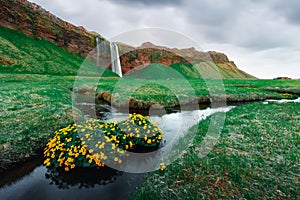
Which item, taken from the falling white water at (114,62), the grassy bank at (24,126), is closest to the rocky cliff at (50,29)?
the falling white water at (114,62)

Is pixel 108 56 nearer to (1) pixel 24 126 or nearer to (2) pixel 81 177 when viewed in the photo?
(1) pixel 24 126

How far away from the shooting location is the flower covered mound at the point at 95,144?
742 centimetres

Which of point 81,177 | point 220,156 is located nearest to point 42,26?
point 81,177

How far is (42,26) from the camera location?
83.0 meters

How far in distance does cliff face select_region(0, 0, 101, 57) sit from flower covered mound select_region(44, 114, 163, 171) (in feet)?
276

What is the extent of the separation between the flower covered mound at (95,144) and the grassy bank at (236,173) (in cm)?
200

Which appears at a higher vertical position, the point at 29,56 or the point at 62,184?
the point at 29,56

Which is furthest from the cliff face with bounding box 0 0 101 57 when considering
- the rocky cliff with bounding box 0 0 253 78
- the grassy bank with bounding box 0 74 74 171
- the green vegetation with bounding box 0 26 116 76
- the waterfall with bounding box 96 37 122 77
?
the grassy bank with bounding box 0 74 74 171

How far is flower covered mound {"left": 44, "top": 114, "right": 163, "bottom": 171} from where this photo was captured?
24.3ft

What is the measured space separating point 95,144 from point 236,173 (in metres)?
5.20

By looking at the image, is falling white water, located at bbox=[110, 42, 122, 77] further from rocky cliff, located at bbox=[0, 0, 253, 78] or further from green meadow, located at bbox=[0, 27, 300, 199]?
green meadow, located at bbox=[0, 27, 300, 199]

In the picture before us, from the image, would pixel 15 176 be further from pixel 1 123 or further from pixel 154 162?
pixel 154 162

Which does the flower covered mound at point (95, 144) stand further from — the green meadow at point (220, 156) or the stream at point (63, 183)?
the green meadow at point (220, 156)

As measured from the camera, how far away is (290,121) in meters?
11.1
